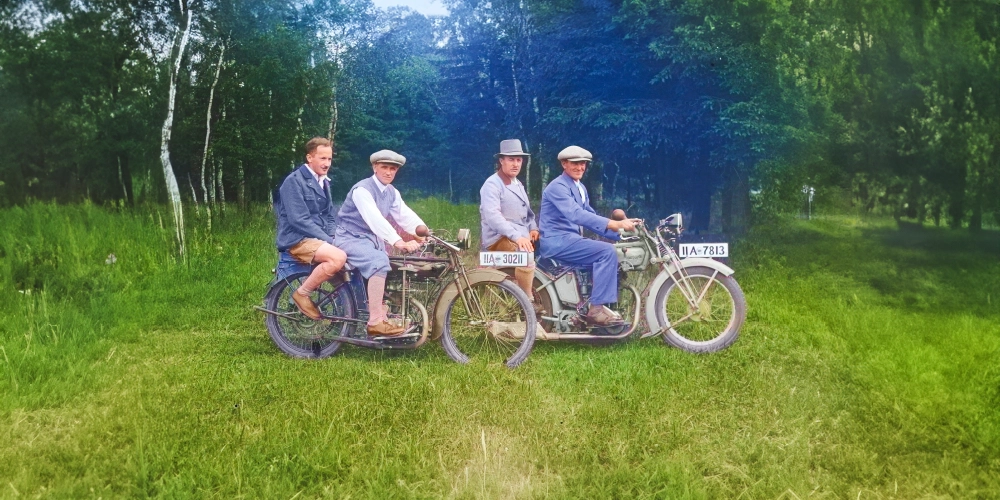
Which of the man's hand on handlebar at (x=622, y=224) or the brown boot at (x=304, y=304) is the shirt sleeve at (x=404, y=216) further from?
the man's hand on handlebar at (x=622, y=224)

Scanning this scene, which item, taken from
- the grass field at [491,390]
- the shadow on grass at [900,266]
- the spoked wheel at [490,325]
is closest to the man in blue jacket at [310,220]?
the grass field at [491,390]

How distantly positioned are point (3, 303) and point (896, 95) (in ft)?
12.2

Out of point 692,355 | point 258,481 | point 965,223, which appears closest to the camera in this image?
point 258,481

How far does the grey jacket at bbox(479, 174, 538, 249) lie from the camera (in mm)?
3246

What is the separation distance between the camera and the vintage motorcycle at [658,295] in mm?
3312

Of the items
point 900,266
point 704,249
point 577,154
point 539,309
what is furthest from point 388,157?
point 900,266

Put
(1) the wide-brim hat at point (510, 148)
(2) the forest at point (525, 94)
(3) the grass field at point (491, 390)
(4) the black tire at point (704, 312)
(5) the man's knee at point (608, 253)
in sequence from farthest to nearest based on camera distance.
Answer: (5) the man's knee at point (608, 253) < (4) the black tire at point (704, 312) < (1) the wide-brim hat at point (510, 148) < (2) the forest at point (525, 94) < (3) the grass field at point (491, 390)

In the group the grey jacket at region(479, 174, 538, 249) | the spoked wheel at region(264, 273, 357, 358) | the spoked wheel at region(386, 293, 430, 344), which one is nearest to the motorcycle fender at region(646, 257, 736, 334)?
the grey jacket at region(479, 174, 538, 249)

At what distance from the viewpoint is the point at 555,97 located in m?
3.09

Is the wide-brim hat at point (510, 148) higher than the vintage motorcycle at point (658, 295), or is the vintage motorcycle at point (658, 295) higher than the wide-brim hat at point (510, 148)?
the wide-brim hat at point (510, 148)

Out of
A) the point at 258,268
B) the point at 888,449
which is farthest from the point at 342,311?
the point at 888,449

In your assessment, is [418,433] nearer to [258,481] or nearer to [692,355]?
[258,481]

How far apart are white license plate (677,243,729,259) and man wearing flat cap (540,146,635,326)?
24 centimetres

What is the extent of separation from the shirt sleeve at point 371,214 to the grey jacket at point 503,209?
405 millimetres
